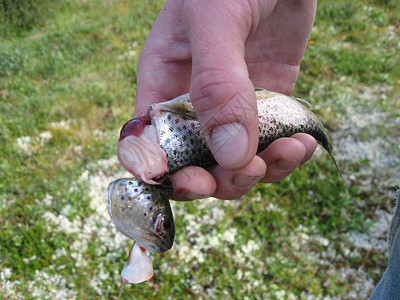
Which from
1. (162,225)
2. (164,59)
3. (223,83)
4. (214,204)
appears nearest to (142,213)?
(162,225)

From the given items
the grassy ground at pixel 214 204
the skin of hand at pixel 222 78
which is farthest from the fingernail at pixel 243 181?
the grassy ground at pixel 214 204

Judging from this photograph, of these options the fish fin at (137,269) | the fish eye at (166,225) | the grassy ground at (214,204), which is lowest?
the grassy ground at (214,204)

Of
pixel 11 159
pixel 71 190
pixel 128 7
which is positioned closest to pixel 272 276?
pixel 71 190

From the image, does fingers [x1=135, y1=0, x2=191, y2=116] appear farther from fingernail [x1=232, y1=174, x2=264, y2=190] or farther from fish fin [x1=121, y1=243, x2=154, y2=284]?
fish fin [x1=121, y1=243, x2=154, y2=284]

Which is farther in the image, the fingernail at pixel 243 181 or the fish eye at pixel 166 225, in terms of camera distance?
the fingernail at pixel 243 181

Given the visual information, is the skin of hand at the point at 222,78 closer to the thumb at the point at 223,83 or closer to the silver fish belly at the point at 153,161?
the thumb at the point at 223,83
